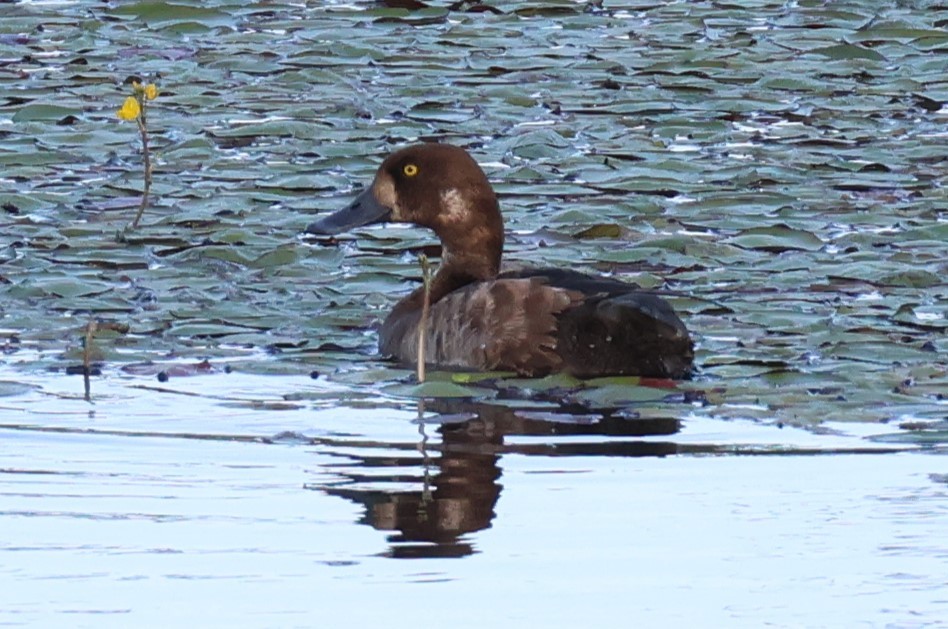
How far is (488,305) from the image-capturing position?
8.59 metres

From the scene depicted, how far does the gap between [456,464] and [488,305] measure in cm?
178

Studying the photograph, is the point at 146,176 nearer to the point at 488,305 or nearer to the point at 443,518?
the point at 488,305

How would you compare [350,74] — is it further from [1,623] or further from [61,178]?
[1,623]

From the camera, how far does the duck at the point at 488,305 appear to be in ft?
26.7

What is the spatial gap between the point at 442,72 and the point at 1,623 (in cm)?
822

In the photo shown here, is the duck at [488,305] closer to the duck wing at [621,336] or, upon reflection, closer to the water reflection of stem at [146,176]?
the duck wing at [621,336]

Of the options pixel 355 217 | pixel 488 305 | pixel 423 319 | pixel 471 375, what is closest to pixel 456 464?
pixel 423 319

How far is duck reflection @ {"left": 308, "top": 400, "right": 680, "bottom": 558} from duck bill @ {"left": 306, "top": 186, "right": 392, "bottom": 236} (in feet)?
6.45

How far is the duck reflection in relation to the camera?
612 centimetres

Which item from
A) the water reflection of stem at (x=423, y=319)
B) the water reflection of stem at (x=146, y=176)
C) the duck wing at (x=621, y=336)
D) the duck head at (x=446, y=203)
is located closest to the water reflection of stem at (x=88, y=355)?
the water reflection of stem at (x=423, y=319)

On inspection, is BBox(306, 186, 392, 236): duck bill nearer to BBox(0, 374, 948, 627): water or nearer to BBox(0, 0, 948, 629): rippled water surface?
BBox(0, 0, 948, 629): rippled water surface

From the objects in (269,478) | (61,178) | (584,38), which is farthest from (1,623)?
(584,38)

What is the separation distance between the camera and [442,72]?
13203 millimetres

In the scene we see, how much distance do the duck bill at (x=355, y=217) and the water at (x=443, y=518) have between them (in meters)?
1.87
